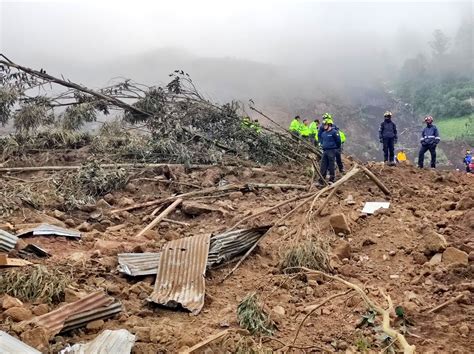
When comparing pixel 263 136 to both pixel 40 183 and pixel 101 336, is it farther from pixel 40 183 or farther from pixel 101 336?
pixel 101 336

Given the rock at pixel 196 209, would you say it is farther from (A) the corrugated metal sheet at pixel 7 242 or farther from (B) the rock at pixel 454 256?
(B) the rock at pixel 454 256

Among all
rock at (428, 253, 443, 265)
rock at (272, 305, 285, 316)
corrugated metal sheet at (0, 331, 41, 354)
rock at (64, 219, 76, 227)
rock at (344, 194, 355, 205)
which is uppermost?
corrugated metal sheet at (0, 331, 41, 354)

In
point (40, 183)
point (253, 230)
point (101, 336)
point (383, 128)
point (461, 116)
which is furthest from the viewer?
point (461, 116)

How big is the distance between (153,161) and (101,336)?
5.32 metres

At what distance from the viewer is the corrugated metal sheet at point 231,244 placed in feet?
13.9

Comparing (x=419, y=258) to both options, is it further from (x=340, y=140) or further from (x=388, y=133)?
(x=388, y=133)

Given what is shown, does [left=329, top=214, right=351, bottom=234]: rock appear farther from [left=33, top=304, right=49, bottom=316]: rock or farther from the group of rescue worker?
[left=33, top=304, right=49, bottom=316]: rock

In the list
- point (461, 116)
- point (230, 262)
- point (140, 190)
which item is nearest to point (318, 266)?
point (230, 262)

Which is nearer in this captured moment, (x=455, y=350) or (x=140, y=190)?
(x=455, y=350)

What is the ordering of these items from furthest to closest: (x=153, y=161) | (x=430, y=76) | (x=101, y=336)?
(x=430, y=76)
(x=153, y=161)
(x=101, y=336)

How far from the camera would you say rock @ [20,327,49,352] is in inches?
103

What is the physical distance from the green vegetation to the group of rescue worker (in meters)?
14.0

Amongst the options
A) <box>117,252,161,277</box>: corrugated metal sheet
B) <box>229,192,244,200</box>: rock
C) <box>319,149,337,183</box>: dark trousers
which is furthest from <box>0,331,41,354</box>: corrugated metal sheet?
<box>319,149,337,183</box>: dark trousers

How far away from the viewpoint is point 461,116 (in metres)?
30.1
